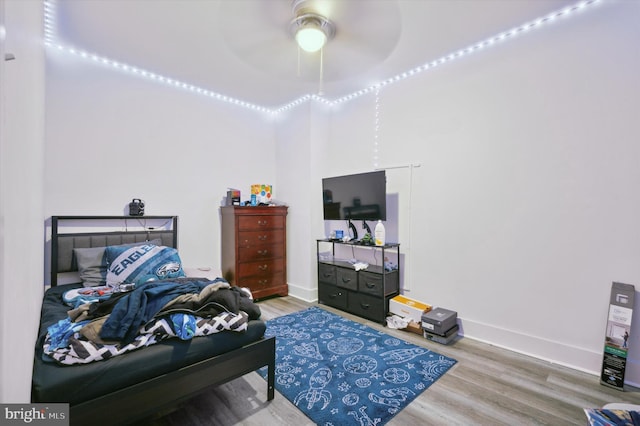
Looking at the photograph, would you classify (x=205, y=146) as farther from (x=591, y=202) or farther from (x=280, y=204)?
(x=591, y=202)

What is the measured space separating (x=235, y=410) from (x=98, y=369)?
2.79 ft

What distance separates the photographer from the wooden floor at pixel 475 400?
1.69 m

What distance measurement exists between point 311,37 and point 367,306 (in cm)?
274

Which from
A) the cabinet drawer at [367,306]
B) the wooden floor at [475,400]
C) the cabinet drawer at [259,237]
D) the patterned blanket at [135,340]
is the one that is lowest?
the wooden floor at [475,400]

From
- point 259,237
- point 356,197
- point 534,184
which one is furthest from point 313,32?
point 259,237

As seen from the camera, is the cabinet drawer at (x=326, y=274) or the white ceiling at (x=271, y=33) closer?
the white ceiling at (x=271, y=33)

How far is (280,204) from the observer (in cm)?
453

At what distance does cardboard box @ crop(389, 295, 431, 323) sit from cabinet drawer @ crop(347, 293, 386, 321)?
126 millimetres

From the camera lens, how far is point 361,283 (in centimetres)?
333

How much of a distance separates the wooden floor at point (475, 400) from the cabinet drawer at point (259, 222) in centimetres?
202

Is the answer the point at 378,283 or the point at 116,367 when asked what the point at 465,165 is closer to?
the point at 378,283

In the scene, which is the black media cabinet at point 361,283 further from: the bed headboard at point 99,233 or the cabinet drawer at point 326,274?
the bed headboard at point 99,233

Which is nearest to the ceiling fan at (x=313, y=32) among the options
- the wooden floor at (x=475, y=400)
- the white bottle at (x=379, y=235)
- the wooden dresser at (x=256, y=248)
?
the white bottle at (x=379, y=235)

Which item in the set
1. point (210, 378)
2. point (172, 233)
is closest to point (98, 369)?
point (210, 378)
